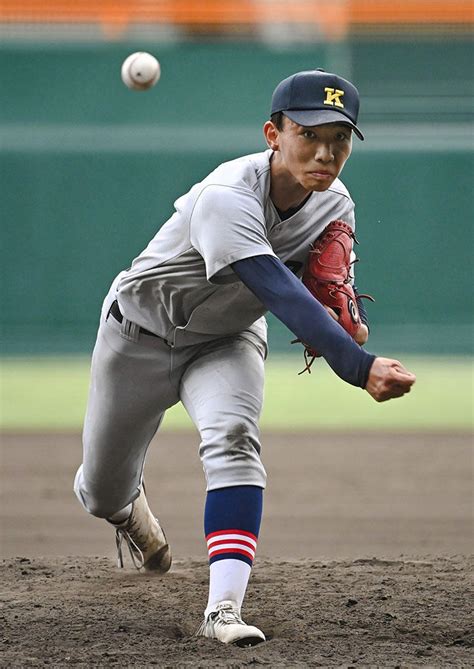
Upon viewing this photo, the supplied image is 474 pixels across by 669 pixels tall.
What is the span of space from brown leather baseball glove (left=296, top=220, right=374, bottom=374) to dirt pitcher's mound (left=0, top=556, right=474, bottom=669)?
0.86 meters

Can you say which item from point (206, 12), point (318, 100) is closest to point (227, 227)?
point (318, 100)

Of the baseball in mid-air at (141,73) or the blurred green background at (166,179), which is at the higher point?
the blurred green background at (166,179)

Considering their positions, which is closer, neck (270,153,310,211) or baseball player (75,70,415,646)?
baseball player (75,70,415,646)

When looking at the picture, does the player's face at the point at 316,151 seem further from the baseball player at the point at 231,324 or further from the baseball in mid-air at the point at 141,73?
the baseball in mid-air at the point at 141,73

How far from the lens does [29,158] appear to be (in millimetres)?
14258

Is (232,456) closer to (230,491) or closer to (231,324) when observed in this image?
(230,491)

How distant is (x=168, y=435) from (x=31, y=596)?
14.3ft

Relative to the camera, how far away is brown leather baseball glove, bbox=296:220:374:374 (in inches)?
145

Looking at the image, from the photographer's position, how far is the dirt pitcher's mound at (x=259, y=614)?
10.9 ft

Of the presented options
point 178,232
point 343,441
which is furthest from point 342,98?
point 343,441

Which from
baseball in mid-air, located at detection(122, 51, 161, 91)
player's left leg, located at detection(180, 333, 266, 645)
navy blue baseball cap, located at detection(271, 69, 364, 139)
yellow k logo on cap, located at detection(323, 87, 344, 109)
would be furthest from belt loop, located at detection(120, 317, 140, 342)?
baseball in mid-air, located at detection(122, 51, 161, 91)

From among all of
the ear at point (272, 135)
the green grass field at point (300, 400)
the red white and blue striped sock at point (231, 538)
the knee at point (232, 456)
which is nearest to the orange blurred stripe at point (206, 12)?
the green grass field at point (300, 400)

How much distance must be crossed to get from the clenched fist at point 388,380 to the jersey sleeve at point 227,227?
0.47 m

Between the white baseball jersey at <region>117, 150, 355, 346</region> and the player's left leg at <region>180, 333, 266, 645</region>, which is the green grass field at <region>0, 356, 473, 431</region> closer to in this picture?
the white baseball jersey at <region>117, 150, 355, 346</region>
